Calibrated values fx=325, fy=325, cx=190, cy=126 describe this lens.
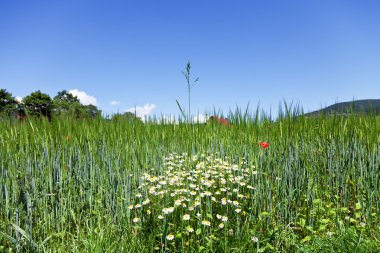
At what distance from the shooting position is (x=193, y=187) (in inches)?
118

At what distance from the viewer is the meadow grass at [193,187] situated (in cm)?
295

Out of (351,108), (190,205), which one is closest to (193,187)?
(190,205)

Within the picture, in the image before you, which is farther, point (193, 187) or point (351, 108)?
point (351, 108)

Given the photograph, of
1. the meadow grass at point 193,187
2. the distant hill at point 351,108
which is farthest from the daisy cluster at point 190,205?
the distant hill at point 351,108

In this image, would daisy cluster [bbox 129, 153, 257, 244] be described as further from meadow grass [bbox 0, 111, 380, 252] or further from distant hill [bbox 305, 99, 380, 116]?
distant hill [bbox 305, 99, 380, 116]

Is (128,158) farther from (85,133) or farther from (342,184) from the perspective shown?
(342,184)

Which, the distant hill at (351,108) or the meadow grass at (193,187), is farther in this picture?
the distant hill at (351,108)

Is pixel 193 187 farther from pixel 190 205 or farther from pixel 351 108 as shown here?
pixel 351 108

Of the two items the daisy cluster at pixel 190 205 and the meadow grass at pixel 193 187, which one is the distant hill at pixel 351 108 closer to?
the meadow grass at pixel 193 187

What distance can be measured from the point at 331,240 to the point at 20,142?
138 inches

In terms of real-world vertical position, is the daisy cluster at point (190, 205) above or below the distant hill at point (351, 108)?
below

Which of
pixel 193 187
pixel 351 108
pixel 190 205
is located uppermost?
pixel 351 108

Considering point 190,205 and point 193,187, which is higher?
point 193,187

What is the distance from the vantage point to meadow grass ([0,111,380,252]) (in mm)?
2949
